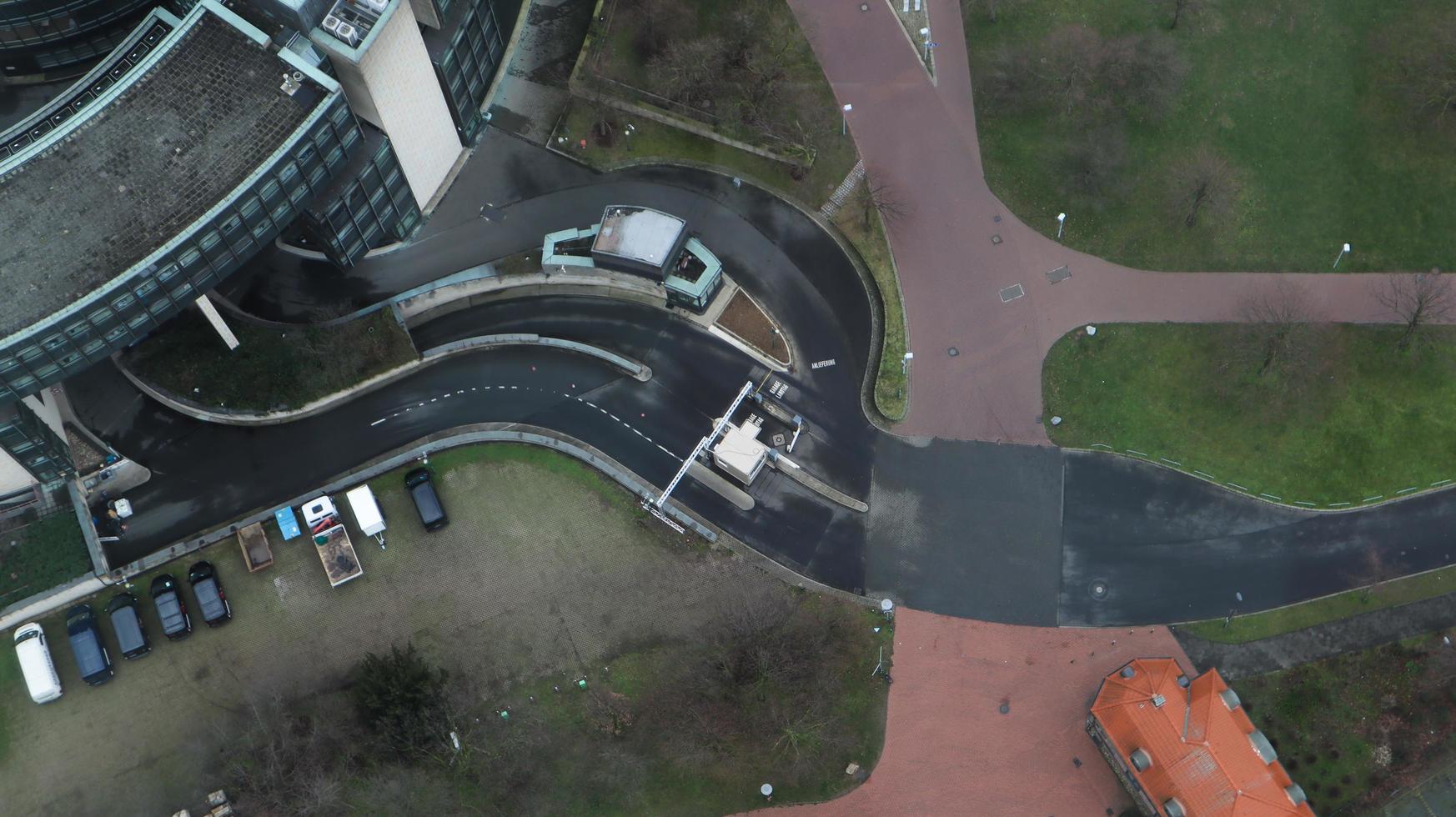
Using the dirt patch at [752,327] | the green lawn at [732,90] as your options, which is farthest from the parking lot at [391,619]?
the green lawn at [732,90]

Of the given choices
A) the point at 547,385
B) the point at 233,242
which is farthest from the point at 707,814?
the point at 233,242

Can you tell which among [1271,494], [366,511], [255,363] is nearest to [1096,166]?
[1271,494]

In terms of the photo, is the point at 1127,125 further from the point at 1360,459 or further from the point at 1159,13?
the point at 1360,459

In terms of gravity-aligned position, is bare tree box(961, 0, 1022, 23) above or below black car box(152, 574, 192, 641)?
above

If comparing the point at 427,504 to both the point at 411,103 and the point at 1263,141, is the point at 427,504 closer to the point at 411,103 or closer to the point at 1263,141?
the point at 411,103

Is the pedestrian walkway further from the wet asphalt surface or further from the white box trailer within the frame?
the white box trailer

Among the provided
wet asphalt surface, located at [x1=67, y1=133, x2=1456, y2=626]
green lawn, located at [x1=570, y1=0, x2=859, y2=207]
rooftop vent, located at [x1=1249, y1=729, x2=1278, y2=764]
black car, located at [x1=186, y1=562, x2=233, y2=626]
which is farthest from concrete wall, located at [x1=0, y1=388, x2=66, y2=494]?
rooftop vent, located at [x1=1249, y1=729, x2=1278, y2=764]
